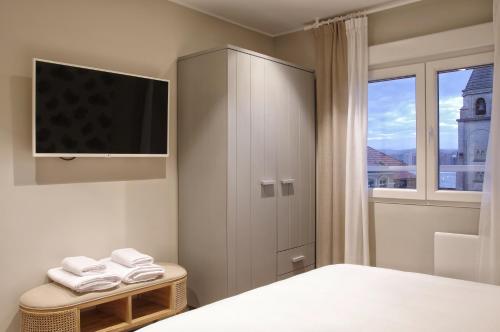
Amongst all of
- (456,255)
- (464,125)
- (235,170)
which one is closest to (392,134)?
(464,125)

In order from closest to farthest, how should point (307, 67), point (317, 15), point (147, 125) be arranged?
point (147, 125)
point (317, 15)
point (307, 67)

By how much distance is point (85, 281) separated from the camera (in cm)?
228

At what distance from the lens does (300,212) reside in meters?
3.62

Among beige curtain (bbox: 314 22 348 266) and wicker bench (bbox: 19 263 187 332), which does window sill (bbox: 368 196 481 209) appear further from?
wicker bench (bbox: 19 263 187 332)

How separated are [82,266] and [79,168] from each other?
64cm

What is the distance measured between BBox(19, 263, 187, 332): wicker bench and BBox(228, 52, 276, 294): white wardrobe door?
47 centimetres

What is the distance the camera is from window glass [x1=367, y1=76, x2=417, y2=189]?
132 inches

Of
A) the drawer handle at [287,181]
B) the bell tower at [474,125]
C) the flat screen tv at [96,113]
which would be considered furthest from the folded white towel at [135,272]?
the bell tower at [474,125]

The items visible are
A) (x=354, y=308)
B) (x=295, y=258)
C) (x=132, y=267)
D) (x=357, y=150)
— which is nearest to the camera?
(x=354, y=308)

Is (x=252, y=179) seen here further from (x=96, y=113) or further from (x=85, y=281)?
(x=85, y=281)

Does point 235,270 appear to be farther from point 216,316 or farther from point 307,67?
point 307,67

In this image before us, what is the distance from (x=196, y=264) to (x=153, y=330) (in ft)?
5.14

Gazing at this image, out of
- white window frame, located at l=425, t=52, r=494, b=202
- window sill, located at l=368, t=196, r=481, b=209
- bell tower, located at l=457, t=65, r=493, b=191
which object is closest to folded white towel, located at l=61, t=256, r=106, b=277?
window sill, located at l=368, t=196, r=481, b=209

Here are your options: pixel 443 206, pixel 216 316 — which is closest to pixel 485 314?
pixel 216 316
